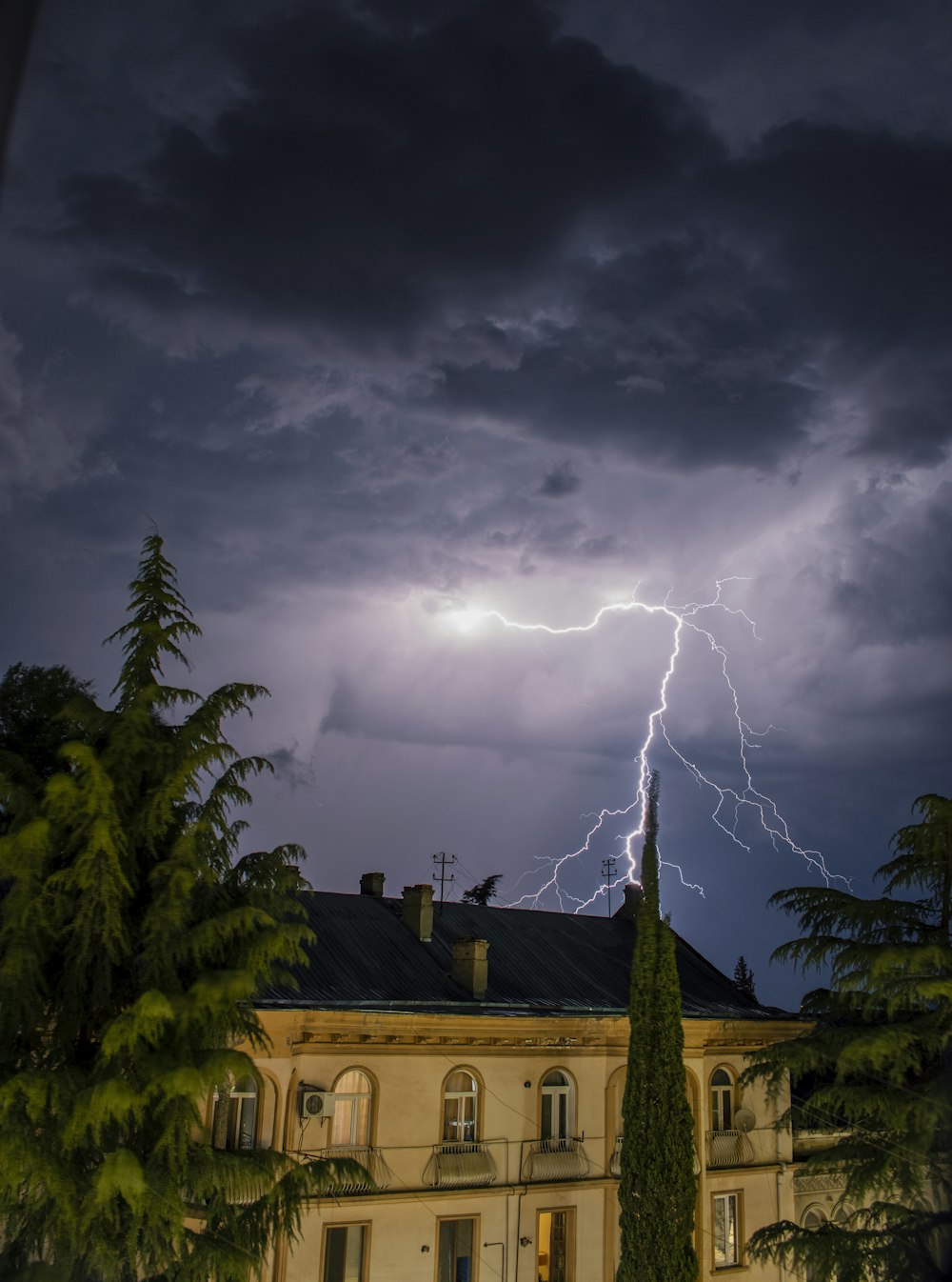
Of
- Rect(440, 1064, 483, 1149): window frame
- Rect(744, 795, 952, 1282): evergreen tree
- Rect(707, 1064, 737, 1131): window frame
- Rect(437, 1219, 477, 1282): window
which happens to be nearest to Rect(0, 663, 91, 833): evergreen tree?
Rect(440, 1064, 483, 1149): window frame

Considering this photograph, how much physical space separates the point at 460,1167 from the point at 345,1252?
113 inches

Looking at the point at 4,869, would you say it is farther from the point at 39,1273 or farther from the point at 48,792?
the point at 39,1273

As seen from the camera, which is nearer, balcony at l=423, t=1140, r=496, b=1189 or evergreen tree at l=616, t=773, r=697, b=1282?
evergreen tree at l=616, t=773, r=697, b=1282

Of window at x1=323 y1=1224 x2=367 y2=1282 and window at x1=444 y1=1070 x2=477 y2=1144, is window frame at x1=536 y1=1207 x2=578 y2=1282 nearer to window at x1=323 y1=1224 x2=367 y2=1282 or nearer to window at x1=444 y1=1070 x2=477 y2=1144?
window at x1=444 y1=1070 x2=477 y2=1144

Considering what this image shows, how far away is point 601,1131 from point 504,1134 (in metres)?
2.72

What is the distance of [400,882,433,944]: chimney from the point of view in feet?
89.2

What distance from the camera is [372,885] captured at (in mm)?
29594

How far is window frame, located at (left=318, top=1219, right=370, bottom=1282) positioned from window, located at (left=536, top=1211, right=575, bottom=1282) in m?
4.38

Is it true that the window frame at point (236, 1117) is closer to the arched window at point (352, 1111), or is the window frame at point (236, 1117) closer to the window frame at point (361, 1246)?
the arched window at point (352, 1111)

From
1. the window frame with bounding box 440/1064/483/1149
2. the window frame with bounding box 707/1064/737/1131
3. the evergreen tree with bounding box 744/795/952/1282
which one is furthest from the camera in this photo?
the window frame with bounding box 707/1064/737/1131

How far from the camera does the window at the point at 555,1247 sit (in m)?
24.0

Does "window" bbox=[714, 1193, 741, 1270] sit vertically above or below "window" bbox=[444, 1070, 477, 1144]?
below

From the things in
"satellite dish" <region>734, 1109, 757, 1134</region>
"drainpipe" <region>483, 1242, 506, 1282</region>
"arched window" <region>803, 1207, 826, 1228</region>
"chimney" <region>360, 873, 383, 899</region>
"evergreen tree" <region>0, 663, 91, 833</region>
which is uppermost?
"evergreen tree" <region>0, 663, 91, 833</region>

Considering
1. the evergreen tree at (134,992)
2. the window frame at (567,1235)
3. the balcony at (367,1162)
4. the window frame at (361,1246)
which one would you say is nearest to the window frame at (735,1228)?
the window frame at (567,1235)
